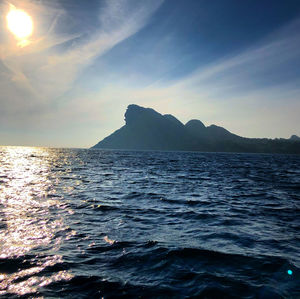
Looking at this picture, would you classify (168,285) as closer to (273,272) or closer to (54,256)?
(273,272)

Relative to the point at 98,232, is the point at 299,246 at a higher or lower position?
lower

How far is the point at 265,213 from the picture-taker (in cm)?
1362

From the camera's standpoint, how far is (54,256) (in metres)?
7.43

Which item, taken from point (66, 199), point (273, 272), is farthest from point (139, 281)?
point (66, 199)

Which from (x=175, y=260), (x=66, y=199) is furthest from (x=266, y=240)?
(x=66, y=199)

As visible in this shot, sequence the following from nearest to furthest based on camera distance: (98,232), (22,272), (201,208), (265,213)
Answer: (22,272), (98,232), (265,213), (201,208)

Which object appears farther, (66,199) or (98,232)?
(66,199)

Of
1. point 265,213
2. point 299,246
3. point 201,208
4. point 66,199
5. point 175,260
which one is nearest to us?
point 175,260

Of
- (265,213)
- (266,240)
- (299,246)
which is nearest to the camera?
(299,246)

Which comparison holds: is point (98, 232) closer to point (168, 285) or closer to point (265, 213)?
point (168, 285)

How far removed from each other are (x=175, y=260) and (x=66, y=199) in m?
11.5

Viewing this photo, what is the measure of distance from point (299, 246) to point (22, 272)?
982 cm

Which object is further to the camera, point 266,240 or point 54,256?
point 266,240

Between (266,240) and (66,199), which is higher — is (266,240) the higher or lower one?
the lower one
